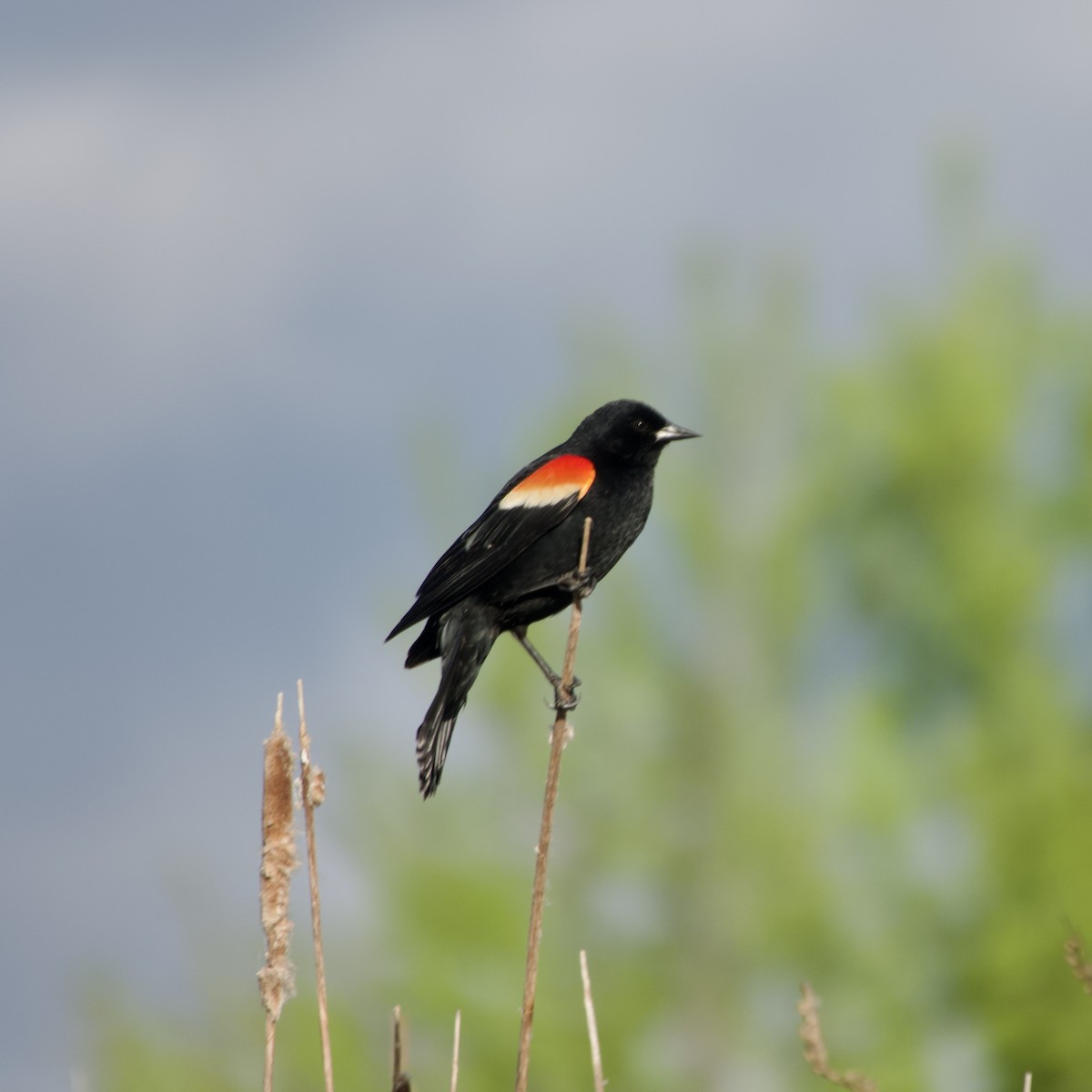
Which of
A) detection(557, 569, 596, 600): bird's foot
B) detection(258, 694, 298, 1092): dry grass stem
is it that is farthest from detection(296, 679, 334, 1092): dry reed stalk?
detection(557, 569, 596, 600): bird's foot

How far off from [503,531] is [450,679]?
40cm

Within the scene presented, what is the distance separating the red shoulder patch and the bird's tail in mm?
305

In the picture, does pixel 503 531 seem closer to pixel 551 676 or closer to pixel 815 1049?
pixel 551 676

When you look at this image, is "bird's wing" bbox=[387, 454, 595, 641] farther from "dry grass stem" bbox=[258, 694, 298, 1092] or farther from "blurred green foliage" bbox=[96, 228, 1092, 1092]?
"blurred green foliage" bbox=[96, 228, 1092, 1092]

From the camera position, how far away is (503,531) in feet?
11.5

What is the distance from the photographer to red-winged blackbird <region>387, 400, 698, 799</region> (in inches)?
134

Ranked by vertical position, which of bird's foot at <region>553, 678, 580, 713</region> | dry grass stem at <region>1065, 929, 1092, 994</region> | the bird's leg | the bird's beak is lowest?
dry grass stem at <region>1065, 929, 1092, 994</region>

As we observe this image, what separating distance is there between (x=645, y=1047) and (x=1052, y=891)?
11.2 feet

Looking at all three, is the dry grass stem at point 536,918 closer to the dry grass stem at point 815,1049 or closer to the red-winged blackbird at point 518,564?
the dry grass stem at point 815,1049

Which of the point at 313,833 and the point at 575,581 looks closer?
the point at 313,833

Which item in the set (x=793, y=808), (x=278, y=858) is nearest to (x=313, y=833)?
(x=278, y=858)

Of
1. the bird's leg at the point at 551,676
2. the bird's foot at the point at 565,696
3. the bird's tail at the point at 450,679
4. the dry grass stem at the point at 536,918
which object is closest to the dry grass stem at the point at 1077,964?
the dry grass stem at the point at 536,918

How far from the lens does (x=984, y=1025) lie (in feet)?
35.8

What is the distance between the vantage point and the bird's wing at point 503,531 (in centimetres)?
342
